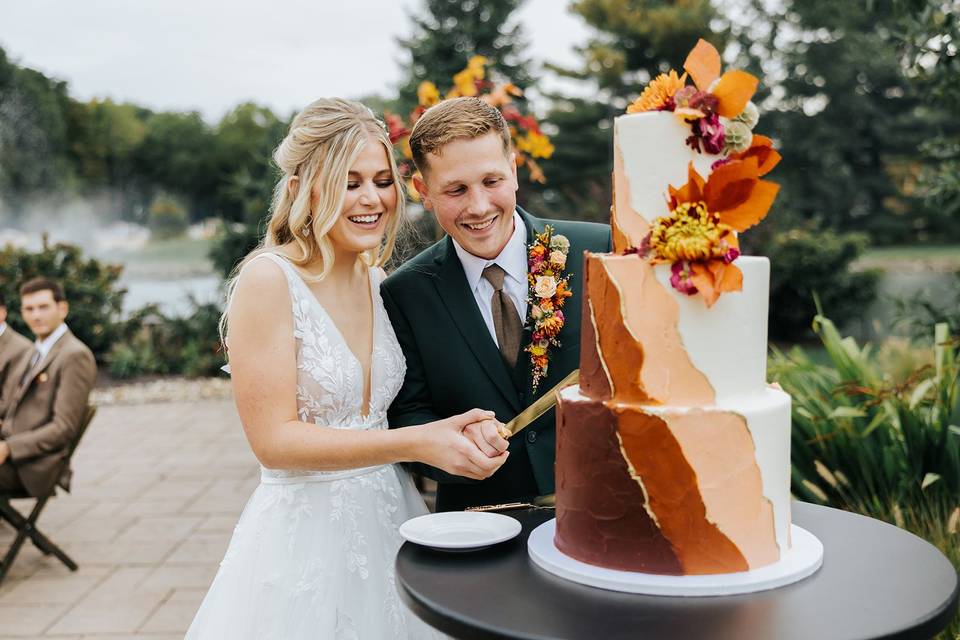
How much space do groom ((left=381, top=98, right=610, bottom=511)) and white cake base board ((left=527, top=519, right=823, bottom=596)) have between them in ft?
2.54

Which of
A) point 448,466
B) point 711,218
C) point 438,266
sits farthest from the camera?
point 438,266

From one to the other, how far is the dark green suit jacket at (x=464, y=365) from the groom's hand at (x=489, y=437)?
0.52 m

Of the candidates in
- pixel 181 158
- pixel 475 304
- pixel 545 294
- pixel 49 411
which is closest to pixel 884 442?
pixel 545 294

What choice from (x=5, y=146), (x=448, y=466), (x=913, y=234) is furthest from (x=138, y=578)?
(x=913, y=234)

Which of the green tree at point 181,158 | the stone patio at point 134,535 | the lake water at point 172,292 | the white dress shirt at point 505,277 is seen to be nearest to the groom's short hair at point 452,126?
the white dress shirt at point 505,277

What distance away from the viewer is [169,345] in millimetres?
13906

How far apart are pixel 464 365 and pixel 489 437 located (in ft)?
1.93

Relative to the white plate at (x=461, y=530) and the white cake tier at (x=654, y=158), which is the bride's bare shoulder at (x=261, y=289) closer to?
the white plate at (x=461, y=530)

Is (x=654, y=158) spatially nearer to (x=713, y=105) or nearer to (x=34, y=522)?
(x=713, y=105)

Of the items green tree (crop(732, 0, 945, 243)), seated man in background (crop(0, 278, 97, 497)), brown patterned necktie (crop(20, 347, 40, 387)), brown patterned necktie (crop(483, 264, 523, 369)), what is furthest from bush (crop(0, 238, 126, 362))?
green tree (crop(732, 0, 945, 243))

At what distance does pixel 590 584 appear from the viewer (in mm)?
1828

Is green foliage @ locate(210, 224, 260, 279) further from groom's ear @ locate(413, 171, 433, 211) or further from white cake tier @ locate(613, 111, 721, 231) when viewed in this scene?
white cake tier @ locate(613, 111, 721, 231)

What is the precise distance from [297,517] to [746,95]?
67.7 inches

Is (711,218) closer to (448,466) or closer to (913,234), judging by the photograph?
(448,466)
